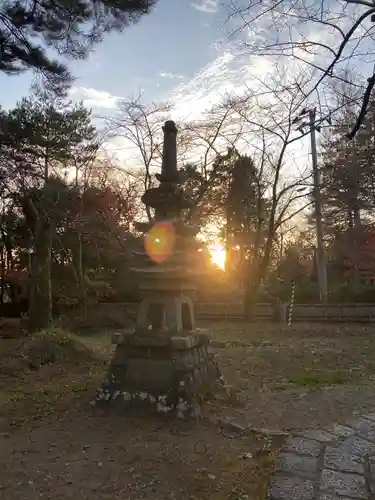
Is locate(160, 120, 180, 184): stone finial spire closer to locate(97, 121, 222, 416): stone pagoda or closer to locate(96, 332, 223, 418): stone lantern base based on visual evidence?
locate(97, 121, 222, 416): stone pagoda

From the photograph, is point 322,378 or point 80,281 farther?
point 80,281

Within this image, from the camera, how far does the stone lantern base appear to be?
5043 millimetres

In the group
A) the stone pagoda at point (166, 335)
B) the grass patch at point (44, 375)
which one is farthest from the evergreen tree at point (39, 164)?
the stone pagoda at point (166, 335)

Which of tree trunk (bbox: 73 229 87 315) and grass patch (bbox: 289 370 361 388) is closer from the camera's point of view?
grass patch (bbox: 289 370 361 388)

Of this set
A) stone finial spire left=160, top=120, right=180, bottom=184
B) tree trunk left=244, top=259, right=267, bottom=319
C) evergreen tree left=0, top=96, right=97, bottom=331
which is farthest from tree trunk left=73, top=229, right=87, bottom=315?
stone finial spire left=160, top=120, right=180, bottom=184

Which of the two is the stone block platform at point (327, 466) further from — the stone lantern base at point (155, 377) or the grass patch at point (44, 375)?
the grass patch at point (44, 375)

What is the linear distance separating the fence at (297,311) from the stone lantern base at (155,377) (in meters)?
11.4

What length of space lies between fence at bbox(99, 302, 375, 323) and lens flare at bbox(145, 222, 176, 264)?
11.4m

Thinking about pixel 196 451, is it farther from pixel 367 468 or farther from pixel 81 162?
pixel 81 162

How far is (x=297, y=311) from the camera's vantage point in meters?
16.8

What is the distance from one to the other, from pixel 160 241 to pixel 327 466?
3.00 metres

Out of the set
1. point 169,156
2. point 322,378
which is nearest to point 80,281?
point 322,378

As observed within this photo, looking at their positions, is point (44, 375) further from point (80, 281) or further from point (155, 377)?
point (80, 281)

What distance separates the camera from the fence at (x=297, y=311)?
15891 millimetres
